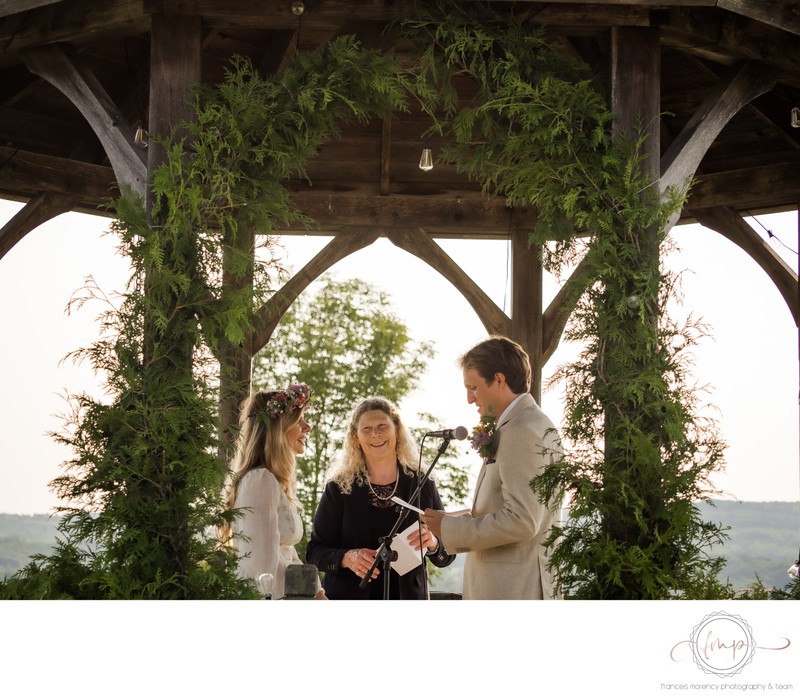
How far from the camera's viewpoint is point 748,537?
16.8 metres

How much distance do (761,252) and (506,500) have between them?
11.4 feet

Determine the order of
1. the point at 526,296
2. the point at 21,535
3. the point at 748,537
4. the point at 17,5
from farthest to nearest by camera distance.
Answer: the point at 748,537, the point at 21,535, the point at 526,296, the point at 17,5

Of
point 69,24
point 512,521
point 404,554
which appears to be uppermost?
point 69,24

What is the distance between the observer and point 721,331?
14242mm

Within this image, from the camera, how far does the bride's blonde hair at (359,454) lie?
4867mm

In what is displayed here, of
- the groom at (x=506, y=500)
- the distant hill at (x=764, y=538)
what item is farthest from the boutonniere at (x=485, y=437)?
the distant hill at (x=764, y=538)

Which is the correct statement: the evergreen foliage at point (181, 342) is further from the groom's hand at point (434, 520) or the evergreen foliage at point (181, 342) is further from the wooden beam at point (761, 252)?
the wooden beam at point (761, 252)

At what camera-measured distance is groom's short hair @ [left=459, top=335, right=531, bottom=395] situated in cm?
414

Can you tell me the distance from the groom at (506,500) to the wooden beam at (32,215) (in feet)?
10.7

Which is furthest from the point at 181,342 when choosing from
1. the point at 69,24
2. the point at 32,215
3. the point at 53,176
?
the point at 53,176

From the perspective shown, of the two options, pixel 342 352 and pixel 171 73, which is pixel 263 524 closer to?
pixel 171 73

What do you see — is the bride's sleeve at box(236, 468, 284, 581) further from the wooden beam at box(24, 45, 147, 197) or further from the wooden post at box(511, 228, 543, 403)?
the wooden post at box(511, 228, 543, 403)
